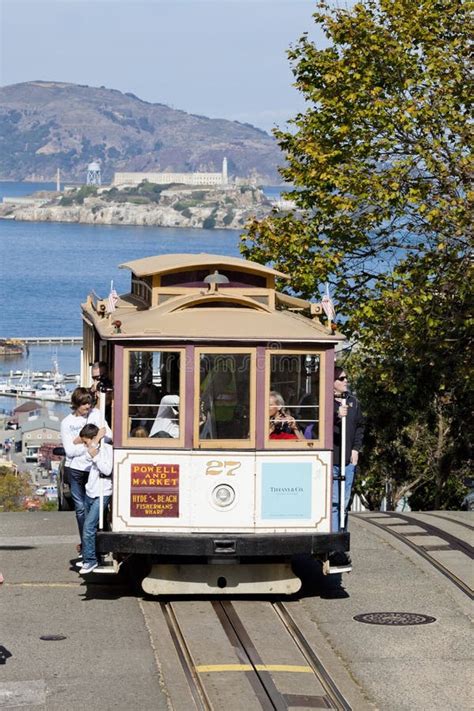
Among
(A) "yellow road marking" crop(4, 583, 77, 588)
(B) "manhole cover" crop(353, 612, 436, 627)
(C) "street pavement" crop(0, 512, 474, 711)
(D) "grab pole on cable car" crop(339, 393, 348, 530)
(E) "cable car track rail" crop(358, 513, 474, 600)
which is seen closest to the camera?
(C) "street pavement" crop(0, 512, 474, 711)

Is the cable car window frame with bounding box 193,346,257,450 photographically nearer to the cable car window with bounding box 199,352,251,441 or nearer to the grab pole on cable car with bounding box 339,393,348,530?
the cable car window with bounding box 199,352,251,441

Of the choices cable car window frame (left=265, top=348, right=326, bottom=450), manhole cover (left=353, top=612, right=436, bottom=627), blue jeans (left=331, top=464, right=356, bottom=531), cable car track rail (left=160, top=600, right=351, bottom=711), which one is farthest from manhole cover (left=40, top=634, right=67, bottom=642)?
blue jeans (left=331, top=464, right=356, bottom=531)

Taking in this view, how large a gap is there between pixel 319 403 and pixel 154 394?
1.34 m

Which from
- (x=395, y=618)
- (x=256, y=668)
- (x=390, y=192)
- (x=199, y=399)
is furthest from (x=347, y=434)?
(x=390, y=192)

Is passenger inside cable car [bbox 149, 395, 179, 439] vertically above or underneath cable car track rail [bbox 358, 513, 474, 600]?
above

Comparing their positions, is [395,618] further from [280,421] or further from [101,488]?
Answer: [101,488]

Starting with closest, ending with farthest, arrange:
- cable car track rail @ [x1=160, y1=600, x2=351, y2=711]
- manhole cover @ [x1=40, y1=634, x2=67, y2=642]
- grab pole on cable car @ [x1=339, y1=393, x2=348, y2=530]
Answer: cable car track rail @ [x1=160, y1=600, x2=351, y2=711], manhole cover @ [x1=40, y1=634, x2=67, y2=642], grab pole on cable car @ [x1=339, y1=393, x2=348, y2=530]

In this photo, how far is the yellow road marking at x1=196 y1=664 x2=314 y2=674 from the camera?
9.75m

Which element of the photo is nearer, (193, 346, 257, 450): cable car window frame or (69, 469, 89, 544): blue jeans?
(193, 346, 257, 450): cable car window frame

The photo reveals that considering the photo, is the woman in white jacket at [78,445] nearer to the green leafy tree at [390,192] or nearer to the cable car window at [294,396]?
the cable car window at [294,396]

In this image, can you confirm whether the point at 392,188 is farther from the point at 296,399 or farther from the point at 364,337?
the point at 296,399

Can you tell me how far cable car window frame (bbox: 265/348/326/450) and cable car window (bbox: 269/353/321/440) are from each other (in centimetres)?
2

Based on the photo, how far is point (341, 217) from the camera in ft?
81.0

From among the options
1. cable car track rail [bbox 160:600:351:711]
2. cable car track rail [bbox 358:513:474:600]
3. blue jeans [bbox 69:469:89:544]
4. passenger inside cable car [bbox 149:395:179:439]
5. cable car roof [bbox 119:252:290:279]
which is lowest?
cable car track rail [bbox 358:513:474:600]
